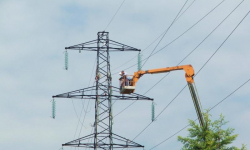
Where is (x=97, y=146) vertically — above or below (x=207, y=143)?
above

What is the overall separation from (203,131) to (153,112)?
15286 mm

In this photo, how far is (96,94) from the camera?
2761 inches

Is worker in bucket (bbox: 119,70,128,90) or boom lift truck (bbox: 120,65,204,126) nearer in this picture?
boom lift truck (bbox: 120,65,204,126)

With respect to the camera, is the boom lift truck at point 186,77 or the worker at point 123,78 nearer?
the boom lift truck at point 186,77

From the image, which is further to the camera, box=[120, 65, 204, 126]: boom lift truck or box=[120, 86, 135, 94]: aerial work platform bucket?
box=[120, 86, 135, 94]: aerial work platform bucket

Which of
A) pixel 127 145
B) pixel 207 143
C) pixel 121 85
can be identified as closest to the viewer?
pixel 207 143

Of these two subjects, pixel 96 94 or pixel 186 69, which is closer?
pixel 186 69

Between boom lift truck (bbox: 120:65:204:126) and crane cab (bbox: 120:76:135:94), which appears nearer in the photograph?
boom lift truck (bbox: 120:65:204:126)

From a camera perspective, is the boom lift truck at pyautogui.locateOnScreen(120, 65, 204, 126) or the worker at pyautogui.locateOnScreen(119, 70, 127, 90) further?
the worker at pyautogui.locateOnScreen(119, 70, 127, 90)

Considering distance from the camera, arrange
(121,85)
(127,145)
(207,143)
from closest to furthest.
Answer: (207,143) → (121,85) → (127,145)

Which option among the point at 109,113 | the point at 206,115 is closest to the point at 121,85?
the point at 109,113

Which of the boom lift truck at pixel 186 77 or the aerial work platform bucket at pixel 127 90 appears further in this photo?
the aerial work platform bucket at pixel 127 90

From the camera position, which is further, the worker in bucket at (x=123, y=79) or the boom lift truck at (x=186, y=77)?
the worker in bucket at (x=123, y=79)

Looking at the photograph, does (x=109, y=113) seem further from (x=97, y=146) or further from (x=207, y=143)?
(x=207, y=143)
